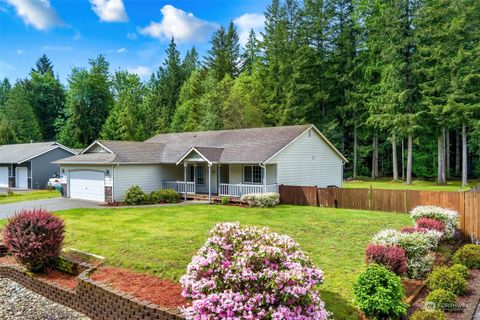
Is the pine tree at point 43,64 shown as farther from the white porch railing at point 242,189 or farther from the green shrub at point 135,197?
the white porch railing at point 242,189

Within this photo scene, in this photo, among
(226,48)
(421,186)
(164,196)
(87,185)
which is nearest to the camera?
(164,196)

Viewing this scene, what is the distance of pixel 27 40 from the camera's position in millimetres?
24109

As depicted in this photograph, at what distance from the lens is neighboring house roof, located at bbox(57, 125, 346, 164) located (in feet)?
71.1

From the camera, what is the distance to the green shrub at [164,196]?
859 inches

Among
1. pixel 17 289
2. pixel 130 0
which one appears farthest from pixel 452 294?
pixel 130 0

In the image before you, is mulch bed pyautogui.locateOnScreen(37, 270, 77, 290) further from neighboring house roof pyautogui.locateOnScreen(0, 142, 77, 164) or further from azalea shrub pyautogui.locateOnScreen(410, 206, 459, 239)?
neighboring house roof pyautogui.locateOnScreen(0, 142, 77, 164)

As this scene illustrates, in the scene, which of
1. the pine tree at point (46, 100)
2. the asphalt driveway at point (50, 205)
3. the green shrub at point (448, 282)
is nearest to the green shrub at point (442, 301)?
the green shrub at point (448, 282)

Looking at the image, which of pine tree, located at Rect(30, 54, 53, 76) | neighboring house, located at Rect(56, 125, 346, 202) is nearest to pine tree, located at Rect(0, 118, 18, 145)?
neighboring house, located at Rect(56, 125, 346, 202)

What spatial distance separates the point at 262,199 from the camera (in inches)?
766

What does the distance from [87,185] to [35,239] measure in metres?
16.1

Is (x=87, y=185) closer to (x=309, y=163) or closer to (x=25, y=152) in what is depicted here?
(x=309, y=163)

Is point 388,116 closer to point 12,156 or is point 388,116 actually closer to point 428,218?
point 428,218

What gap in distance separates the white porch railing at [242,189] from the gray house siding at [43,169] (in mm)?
20264

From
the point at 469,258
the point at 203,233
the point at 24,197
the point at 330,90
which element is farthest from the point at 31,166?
the point at 469,258
